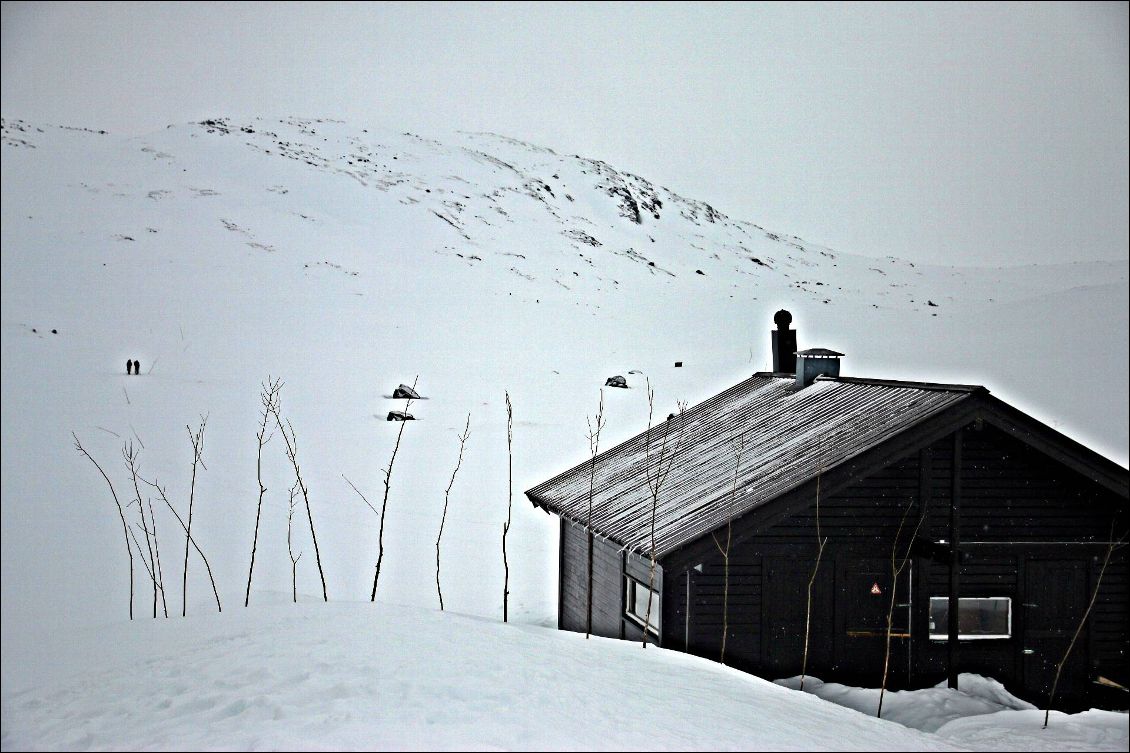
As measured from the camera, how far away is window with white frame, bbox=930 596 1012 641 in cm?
1361

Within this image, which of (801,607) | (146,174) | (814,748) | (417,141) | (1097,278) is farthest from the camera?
(417,141)

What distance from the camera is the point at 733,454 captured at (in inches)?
615

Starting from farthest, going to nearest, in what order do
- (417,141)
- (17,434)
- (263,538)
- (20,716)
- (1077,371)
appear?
(417,141)
(1077,371)
(17,434)
(263,538)
(20,716)

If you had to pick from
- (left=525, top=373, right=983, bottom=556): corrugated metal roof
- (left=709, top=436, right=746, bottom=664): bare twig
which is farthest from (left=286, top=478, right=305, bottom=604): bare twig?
(left=709, top=436, right=746, bottom=664): bare twig

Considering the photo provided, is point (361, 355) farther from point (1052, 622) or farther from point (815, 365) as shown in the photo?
point (1052, 622)

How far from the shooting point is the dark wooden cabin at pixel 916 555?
13.0 meters

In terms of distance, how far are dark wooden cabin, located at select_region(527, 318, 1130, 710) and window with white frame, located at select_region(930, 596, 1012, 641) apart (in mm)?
18

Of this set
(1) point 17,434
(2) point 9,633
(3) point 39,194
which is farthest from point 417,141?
(2) point 9,633

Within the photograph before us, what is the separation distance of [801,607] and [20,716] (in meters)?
8.59

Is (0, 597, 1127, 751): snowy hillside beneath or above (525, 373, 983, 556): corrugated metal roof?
beneath

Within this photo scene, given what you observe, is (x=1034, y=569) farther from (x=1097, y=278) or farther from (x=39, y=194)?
(x=1097, y=278)

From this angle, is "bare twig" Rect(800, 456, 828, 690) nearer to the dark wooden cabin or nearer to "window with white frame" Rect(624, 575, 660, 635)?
the dark wooden cabin

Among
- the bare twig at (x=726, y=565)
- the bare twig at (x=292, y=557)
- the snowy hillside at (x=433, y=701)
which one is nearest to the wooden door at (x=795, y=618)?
the snowy hillside at (x=433, y=701)

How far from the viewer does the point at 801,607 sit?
43.1ft
